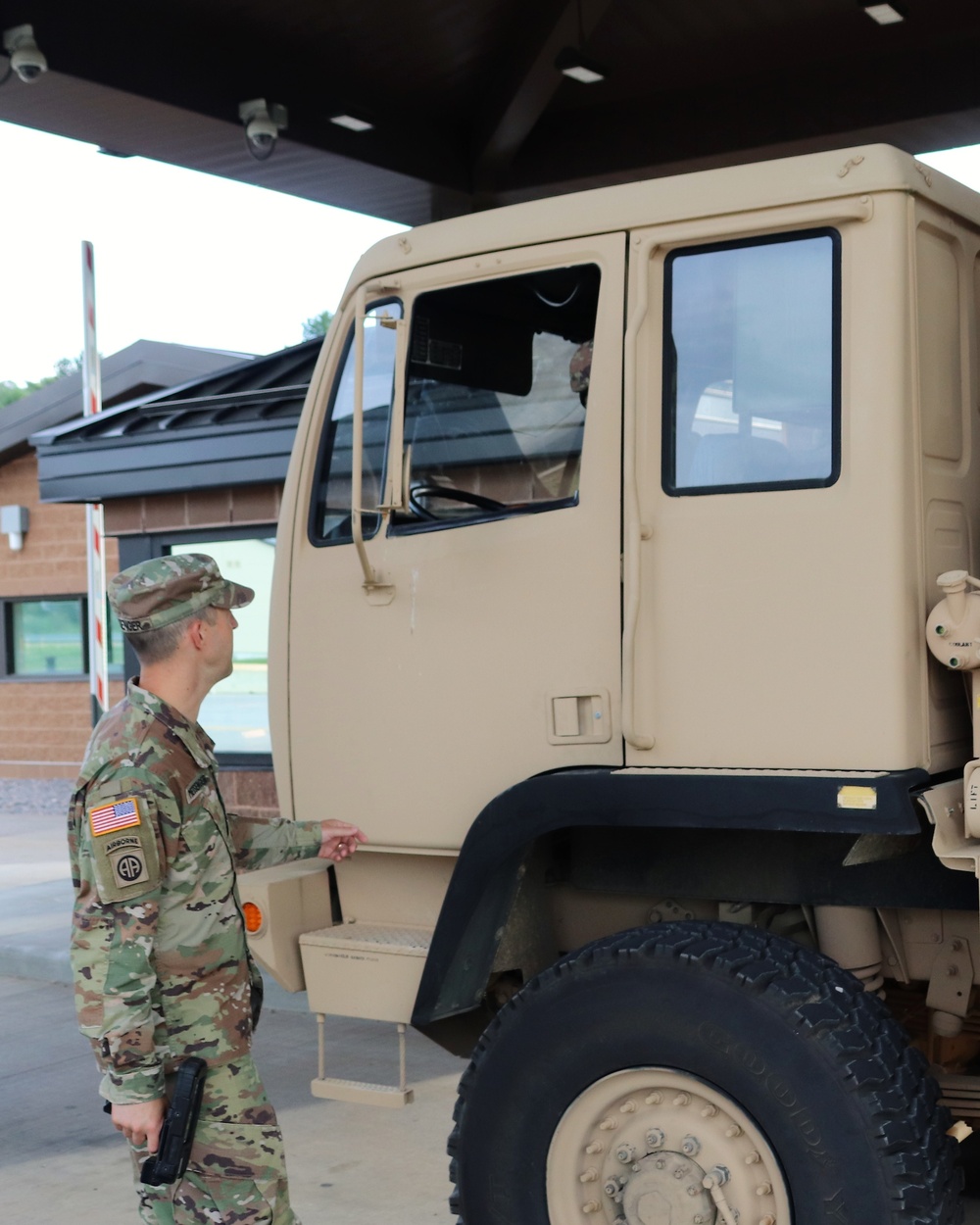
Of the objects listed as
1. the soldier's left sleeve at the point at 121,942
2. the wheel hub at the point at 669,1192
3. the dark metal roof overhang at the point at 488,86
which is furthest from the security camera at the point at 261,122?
the wheel hub at the point at 669,1192

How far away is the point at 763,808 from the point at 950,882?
58cm

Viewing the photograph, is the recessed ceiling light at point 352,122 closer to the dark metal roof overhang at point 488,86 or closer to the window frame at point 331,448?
the dark metal roof overhang at point 488,86

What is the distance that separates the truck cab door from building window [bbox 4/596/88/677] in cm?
1538

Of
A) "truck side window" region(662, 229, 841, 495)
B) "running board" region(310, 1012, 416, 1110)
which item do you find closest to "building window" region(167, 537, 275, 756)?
"running board" region(310, 1012, 416, 1110)

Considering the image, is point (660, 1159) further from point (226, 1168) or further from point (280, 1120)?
point (280, 1120)

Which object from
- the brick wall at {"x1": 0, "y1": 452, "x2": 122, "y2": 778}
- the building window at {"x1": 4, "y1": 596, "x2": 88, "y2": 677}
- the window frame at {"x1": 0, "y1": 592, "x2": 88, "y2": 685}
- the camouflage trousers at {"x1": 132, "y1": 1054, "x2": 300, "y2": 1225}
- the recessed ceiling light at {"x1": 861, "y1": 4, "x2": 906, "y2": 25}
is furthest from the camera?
the building window at {"x1": 4, "y1": 596, "x2": 88, "y2": 677}

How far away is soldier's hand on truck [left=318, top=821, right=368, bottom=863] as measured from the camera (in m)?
3.88

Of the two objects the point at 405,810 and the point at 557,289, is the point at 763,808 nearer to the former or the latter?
the point at 405,810

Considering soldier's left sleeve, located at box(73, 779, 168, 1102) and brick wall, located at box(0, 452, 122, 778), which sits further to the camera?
brick wall, located at box(0, 452, 122, 778)

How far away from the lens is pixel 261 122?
340 inches

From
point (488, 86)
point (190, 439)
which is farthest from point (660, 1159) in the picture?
point (488, 86)

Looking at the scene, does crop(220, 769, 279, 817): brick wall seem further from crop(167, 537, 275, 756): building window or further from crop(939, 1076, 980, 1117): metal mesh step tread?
crop(939, 1076, 980, 1117): metal mesh step tread

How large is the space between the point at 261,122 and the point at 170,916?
21.0 feet

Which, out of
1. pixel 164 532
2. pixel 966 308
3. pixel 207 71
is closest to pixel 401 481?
pixel 966 308
